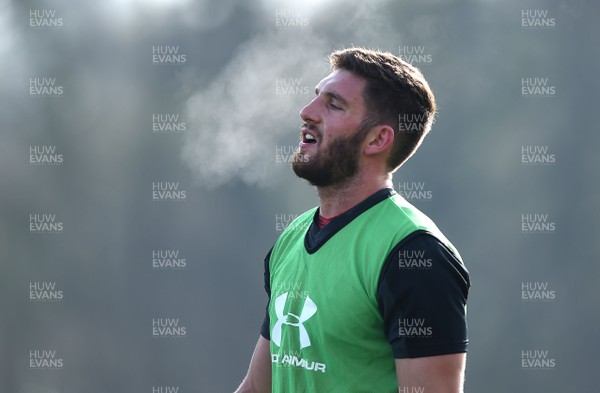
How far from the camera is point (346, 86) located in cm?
242

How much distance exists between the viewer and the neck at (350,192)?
2.35 meters

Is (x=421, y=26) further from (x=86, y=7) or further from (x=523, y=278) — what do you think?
(x=86, y=7)

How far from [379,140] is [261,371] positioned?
95 centimetres

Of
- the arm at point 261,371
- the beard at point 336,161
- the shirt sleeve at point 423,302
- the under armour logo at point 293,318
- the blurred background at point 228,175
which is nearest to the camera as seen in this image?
the shirt sleeve at point 423,302

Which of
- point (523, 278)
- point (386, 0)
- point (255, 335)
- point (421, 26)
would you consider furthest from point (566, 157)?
point (255, 335)

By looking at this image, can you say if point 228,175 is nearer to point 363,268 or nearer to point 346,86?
point 346,86

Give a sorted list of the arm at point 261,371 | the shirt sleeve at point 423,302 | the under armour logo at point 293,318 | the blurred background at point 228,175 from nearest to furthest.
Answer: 1. the shirt sleeve at point 423,302
2. the under armour logo at point 293,318
3. the arm at point 261,371
4. the blurred background at point 228,175

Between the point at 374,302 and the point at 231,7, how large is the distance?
6.84m

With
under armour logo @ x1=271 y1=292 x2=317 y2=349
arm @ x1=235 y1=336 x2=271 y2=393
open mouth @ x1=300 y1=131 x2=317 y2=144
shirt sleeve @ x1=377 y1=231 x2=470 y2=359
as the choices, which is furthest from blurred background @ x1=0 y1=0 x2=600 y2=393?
shirt sleeve @ x1=377 y1=231 x2=470 y2=359

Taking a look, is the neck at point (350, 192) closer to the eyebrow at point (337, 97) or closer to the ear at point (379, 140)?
the ear at point (379, 140)

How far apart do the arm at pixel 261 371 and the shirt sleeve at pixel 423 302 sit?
29.8 inches

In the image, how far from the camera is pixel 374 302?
1976 millimetres

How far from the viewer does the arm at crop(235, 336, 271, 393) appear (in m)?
2.60

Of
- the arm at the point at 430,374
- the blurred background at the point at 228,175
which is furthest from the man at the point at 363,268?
the blurred background at the point at 228,175
